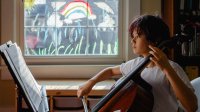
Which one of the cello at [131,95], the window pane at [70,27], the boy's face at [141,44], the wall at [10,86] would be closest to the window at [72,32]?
the window pane at [70,27]

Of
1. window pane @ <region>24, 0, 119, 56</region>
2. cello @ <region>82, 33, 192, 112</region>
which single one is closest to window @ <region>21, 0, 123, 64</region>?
window pane @ <region>24, 0, 119, 56</region>

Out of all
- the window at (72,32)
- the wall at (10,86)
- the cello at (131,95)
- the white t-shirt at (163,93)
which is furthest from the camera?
the window at (72,32)

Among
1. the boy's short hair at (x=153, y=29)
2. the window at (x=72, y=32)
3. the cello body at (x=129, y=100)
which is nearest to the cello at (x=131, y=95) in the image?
the cello body at (x=129, y=100)

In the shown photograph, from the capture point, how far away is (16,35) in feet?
9.34

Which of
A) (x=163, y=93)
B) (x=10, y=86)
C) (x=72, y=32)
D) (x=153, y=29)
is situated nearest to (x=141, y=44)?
(x=153, y=29)

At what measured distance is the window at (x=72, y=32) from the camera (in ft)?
9.55

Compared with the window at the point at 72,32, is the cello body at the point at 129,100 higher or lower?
lower

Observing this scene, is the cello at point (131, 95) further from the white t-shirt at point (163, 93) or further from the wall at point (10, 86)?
the wall at point (10, 86)

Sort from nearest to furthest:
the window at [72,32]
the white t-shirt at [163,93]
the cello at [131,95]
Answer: the cello at [131,95] → the white t-shirt at [163,93] → the window at [72,32]

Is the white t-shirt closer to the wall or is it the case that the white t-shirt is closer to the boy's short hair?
the boy's short hair

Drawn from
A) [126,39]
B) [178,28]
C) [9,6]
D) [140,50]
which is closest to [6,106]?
[9,6]

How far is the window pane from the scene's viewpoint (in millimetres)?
2918

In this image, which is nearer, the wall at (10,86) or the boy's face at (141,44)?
the boy's face at (141,44)

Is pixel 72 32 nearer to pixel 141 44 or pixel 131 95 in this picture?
pixel 141 44
